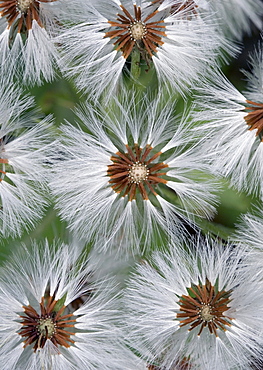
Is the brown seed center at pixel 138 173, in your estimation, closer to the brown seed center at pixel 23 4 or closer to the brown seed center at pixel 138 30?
the brown seed center at pixel 138 30

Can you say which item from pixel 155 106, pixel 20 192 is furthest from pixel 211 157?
pixel 20 192

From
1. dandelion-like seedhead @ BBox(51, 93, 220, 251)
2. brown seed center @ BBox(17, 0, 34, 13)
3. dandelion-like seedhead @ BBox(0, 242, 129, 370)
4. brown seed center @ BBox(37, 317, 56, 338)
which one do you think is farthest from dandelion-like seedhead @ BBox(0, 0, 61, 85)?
brown seed center @ BBox(37, 317, 56, 338)

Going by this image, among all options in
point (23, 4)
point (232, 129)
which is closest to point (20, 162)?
point (23, 4)

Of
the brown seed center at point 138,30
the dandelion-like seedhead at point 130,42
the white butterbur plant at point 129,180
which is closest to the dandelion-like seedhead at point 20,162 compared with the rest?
the white butterbur plant at point 129,180

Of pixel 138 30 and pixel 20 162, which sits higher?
pixel 138 30

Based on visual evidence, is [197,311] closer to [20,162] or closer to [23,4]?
[20,162]

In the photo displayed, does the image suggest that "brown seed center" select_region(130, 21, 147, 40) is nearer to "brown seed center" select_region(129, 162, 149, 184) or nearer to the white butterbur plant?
the white butterbur plant
